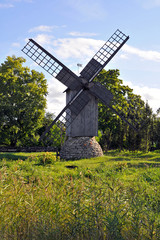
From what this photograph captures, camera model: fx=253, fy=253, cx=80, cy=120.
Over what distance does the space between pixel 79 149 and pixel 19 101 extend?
1284cm

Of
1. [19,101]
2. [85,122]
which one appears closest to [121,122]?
[85,122]

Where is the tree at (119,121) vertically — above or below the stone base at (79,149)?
above

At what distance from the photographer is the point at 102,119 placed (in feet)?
101

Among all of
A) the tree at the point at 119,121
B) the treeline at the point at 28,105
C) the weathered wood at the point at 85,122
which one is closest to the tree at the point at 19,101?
the treeline at the point at 28,105

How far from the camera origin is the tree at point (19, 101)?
2780cm

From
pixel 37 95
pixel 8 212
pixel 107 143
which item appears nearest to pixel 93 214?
pixel 8 212

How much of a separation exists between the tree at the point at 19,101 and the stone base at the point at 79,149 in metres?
10.9

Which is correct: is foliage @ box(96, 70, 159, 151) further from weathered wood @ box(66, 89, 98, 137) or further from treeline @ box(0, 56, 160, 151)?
weathered wood @ box(66, 89, 98, 137)

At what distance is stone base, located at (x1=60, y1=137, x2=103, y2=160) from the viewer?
18.0 meters

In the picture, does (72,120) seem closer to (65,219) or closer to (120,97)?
(120,97)

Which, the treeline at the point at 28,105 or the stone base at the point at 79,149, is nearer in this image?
the stone base at the point at 79,149

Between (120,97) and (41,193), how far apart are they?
2413cm

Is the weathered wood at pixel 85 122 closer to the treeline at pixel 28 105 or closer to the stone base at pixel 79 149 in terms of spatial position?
the stone base at pixel 79 149

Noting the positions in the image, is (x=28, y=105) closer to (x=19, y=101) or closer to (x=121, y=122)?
(x=19, y=101)
